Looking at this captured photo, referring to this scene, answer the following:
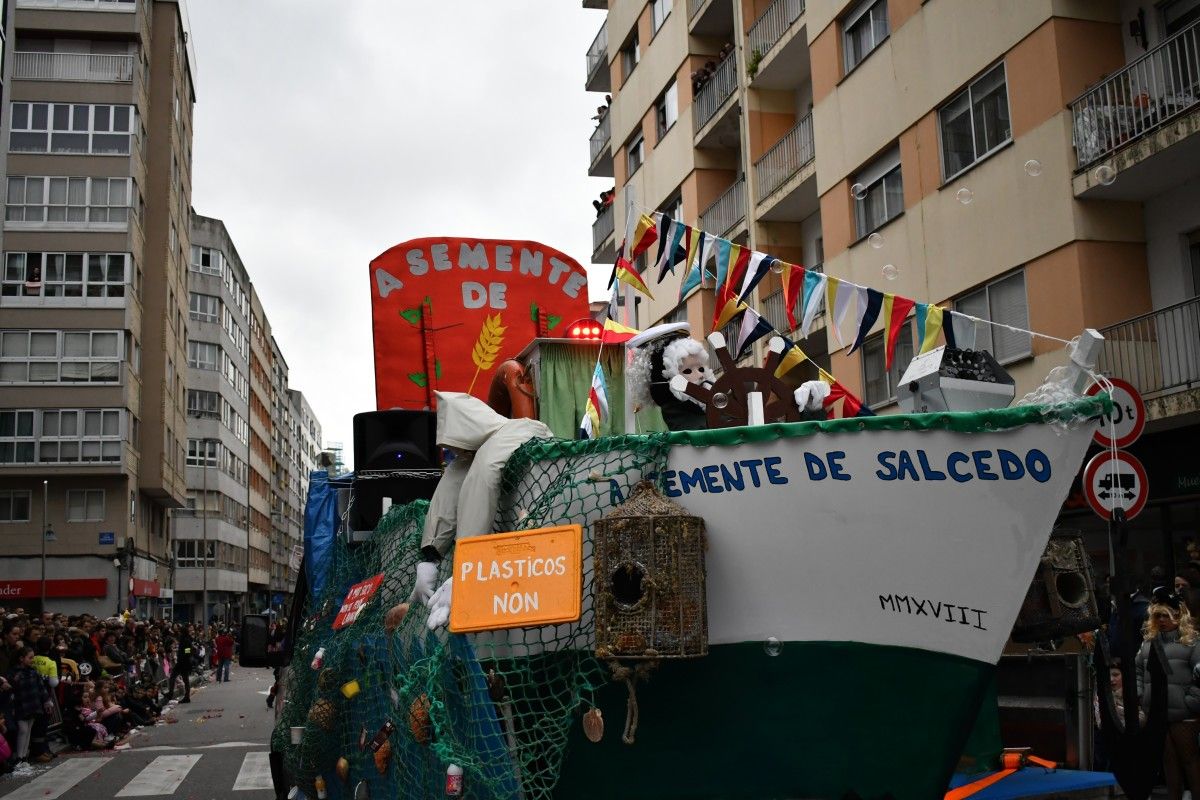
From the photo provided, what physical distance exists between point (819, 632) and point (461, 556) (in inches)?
52.3

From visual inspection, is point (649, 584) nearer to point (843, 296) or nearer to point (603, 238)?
point (843, 296)

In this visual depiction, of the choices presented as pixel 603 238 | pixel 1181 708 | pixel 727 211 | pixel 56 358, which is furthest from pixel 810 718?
pixel 56 358

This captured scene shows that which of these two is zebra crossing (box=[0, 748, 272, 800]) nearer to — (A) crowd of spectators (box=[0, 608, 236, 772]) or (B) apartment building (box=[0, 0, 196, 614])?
(A) crowd of spectators (box=[0, 608, 236, 772])

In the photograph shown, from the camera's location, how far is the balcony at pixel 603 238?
33719 millimetres

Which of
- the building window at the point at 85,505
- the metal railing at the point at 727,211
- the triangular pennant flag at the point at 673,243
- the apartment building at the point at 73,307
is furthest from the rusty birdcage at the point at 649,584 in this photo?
the building window at the point at 85,505

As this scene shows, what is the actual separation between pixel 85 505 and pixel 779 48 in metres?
31.0

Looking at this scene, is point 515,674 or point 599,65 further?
point 599,65

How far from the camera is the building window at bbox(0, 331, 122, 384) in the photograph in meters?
41.8

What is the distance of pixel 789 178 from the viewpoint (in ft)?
75.8

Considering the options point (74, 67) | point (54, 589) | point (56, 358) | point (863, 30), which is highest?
point (74, 67)

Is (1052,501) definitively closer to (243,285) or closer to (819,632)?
(819,632)

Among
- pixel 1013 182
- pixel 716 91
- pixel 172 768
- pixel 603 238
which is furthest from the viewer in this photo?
pixel 603 238

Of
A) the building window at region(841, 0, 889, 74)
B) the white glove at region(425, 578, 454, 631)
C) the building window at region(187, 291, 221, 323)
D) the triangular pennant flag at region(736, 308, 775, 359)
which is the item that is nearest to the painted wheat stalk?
the triangular pennant flag at region(736, 308, 775, 359)

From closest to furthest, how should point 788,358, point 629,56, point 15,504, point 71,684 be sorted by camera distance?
point 788,358 < point 71,684 < point 629,56 < point 15,504
